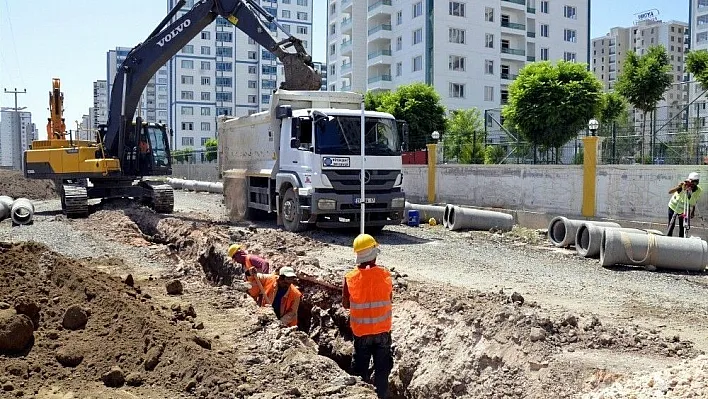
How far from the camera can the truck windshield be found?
43.5 feet

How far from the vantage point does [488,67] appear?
51312 mm

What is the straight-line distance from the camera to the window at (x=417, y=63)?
1972 inches

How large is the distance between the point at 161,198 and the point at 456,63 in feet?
117

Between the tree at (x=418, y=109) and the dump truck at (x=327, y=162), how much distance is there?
696 inches

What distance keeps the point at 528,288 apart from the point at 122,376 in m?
5.86

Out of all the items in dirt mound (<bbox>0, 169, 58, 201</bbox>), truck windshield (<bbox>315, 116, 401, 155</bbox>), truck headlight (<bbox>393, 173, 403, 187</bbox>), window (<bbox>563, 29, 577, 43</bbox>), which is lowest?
dirt mound (<bbox>0, 169, 58, 201</bbox>)

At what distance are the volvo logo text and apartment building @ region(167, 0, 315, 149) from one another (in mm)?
72075

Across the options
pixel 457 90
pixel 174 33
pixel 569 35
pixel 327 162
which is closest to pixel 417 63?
pixel 457 90

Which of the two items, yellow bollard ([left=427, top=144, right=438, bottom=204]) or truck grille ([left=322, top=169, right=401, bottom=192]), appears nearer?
truck grille ([left=322, top=169, right=401, bottom=192])

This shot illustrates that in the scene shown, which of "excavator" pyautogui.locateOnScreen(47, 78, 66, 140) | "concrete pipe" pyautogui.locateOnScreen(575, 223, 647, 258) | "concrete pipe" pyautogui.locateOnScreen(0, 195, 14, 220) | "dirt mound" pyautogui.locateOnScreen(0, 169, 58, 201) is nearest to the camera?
"concrete pipe" pyautogui.locateOnScreen(575, 223, 647, 258)

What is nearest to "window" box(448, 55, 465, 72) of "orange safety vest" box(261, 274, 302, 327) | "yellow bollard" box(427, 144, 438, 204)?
"yellow bollard" box(427, 144, 438, 204)

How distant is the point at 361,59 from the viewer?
60094 mm

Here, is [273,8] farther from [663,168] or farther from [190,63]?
[663,168]

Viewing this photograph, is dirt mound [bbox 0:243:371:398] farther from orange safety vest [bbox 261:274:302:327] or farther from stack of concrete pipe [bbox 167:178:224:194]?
stack of concrete pipe [bbox 167:178:224:194]
